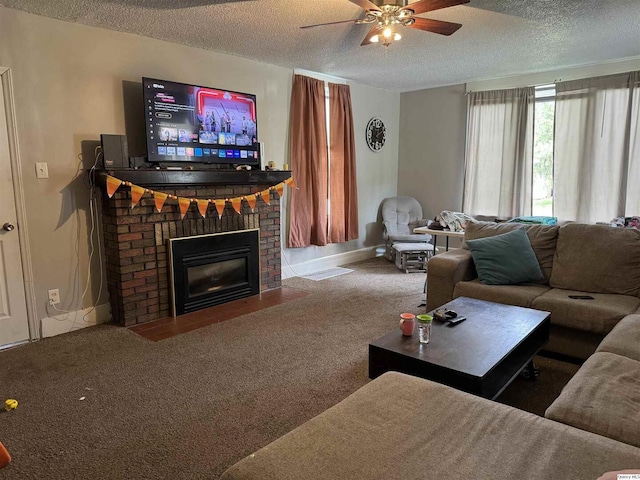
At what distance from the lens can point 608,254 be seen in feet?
10.1

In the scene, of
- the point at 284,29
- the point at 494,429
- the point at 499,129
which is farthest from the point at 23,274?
the point at 499,129

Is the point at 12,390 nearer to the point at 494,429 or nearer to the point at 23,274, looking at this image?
the point at 23,274

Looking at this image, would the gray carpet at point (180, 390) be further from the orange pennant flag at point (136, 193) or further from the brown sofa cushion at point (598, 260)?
the orange pennant flag at point (136, 193)

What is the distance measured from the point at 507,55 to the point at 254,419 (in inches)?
168

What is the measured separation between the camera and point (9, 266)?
3215mm

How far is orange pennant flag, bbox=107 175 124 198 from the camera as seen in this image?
3.27 meters

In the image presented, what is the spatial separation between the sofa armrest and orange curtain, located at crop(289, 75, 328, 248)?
2095 mm

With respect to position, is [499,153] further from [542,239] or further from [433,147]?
[542,239]

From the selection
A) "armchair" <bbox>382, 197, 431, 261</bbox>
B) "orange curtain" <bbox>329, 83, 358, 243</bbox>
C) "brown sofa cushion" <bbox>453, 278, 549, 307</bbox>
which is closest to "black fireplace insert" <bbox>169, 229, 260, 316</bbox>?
"orange curtain" <bbox>329, 83, 358, 243</bbox>

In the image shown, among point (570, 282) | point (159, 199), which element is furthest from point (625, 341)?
point (159, 199)

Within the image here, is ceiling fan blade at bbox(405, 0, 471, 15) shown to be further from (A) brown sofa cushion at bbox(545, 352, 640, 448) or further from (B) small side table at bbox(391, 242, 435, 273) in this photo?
(B) small side table at bbox(391, 242, 435, 273)

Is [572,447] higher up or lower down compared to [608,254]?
lower down

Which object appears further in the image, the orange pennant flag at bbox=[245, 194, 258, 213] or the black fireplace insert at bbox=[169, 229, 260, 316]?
the orange pennant flag at bbox=[245, 194, 258, 213]

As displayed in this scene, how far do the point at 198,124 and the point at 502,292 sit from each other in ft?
9.55
